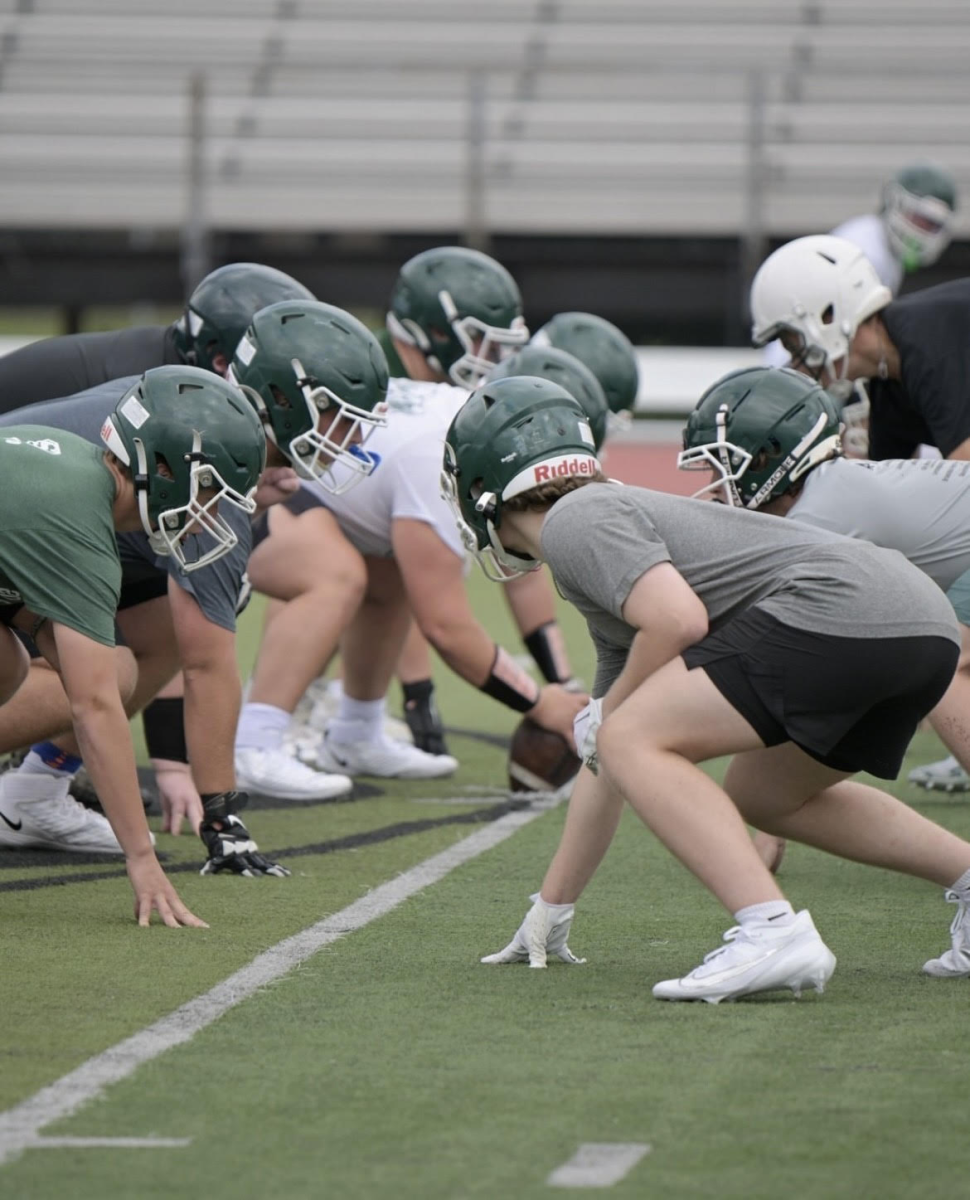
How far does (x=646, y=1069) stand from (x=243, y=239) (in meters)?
15.7

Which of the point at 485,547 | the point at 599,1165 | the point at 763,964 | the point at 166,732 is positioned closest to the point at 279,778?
the point at 166,732

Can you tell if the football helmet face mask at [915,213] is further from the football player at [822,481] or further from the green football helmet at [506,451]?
the green football helmet at [506,451]

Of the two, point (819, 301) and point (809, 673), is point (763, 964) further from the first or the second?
point (819, 301)

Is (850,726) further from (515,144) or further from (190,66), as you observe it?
(190,66)

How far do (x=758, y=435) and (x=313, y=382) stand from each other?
51.4 inches

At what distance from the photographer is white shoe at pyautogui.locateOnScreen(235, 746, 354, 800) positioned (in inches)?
244

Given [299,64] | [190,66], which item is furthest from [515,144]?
[190,66]

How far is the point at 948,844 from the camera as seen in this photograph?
154 inches

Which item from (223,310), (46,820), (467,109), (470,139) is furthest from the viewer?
(467,109)

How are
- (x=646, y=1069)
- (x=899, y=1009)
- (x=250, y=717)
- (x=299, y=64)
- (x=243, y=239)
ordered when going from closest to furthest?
(x=646, y=1069)
(x=899, y=1009)
(x=250, y=717)
(x=243, y=239)
(x=299, y=64)

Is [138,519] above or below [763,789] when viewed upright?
above

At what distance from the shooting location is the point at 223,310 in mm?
5594

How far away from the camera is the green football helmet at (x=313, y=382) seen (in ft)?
16.8

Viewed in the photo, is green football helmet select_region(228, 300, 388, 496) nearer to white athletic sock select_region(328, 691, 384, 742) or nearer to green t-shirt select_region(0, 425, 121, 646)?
green t-shirt select_region(0, 425, 121, 646)
